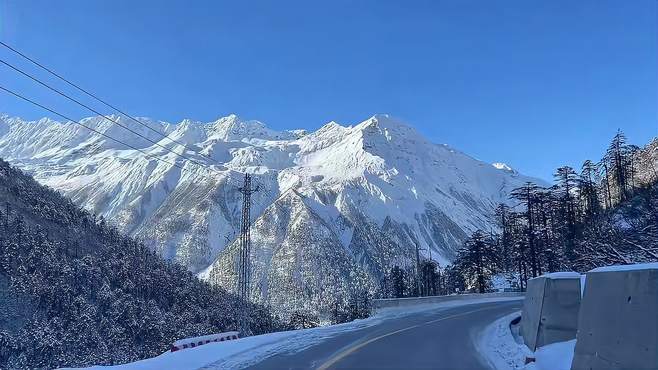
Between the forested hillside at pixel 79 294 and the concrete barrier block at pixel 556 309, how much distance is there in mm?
35442

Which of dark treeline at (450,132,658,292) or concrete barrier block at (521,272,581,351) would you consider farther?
dark treeline at (450,132,658,292)

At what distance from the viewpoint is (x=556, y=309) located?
1296 centimetres

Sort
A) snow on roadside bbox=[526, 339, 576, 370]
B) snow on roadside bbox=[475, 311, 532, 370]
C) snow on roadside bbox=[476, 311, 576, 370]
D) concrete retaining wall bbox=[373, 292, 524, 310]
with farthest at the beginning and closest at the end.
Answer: concrete retaining wall bbox=[373, 292, 524, 310] < snow on roadside bbox=[475, 311, 532, 370] < snow on roadside bbox=[476, 311, 576, 370] < snow on roadside bbox=[526, 339, 576, 370]

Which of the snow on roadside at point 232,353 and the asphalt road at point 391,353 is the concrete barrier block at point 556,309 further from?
the snow on roadside at point 232,353

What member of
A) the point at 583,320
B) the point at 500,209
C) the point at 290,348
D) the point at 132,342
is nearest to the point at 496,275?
the point at 500,209

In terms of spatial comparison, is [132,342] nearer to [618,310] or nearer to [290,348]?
[290,348]

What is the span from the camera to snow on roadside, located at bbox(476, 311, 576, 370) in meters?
10.6

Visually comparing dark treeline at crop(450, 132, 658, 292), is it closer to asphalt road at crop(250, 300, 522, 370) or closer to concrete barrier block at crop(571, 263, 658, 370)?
asphalt road at crop(250, 300, 522, 370)

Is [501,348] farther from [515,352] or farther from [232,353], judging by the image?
[232,353]

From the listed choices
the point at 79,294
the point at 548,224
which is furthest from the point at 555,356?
the point at 548,224

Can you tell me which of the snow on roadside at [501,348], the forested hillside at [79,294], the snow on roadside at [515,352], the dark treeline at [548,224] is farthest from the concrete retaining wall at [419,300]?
the snow on roadside at [515,352]

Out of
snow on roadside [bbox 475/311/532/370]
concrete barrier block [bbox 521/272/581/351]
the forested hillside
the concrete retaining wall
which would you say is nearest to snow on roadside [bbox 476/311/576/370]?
snow on roadside [bbox 475/311/532/370]

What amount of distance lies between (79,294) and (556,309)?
68.8m

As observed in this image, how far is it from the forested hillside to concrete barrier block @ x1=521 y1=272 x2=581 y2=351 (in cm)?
3544
